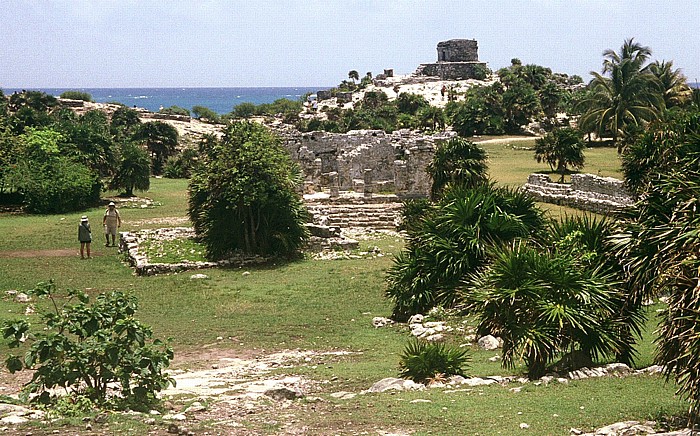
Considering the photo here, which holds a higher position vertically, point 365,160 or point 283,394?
point 365,160

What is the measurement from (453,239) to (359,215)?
48.7 ft

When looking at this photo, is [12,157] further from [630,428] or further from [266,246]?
[630,428]

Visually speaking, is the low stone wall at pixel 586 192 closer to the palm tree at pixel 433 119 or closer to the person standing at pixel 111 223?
the person standing at pixel 111 223

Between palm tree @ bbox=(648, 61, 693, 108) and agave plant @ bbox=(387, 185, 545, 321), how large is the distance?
148 ft

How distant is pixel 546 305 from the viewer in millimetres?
9469

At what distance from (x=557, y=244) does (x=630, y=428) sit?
3189 mm

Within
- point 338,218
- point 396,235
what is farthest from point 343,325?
point 338,218

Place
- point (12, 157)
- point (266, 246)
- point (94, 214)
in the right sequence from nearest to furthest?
point (266, 246), point (94, 214), point (12, 157)

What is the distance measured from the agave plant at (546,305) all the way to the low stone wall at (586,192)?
1936 cm

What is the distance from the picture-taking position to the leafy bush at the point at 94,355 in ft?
27.7

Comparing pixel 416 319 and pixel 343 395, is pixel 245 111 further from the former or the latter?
pixel 343 395

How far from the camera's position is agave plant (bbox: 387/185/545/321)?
13781 millimetres

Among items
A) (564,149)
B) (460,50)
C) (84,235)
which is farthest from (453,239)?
(460,50)

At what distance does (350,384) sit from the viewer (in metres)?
10.5
